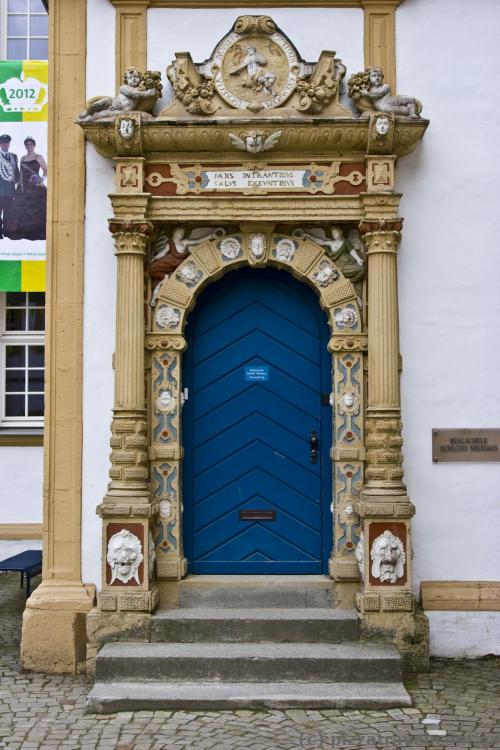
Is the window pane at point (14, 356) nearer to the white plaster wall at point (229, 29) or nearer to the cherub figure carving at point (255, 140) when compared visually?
the white plaster wall at point (229, 29)

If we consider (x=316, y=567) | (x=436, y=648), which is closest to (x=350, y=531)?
(x=316, y=567)

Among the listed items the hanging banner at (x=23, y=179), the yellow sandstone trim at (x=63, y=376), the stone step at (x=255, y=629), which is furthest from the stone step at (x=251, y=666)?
the hanging banner at (x=23, y=179)

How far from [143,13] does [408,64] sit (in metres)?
2.08

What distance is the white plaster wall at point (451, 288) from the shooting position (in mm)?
6211

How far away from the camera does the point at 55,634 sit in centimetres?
600

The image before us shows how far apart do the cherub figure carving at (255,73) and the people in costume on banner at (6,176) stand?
15.2 ft

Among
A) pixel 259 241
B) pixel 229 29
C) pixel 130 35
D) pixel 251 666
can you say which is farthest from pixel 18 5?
pixel 251 666

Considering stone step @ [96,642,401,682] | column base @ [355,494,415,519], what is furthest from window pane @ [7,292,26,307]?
A: column base @ [355,494,415,519]

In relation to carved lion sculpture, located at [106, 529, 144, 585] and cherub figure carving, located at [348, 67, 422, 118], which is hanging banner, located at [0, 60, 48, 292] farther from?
cherub figure carving, located at [348, 67, 422, 118]

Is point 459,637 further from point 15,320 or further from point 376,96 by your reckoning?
point 15,320

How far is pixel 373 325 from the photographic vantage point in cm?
612

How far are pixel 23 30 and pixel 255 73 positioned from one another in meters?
6.34

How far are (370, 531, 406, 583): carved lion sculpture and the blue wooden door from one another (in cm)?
56

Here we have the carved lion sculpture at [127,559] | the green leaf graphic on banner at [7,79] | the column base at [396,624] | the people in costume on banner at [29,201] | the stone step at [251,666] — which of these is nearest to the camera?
the stone step at [251,666]
